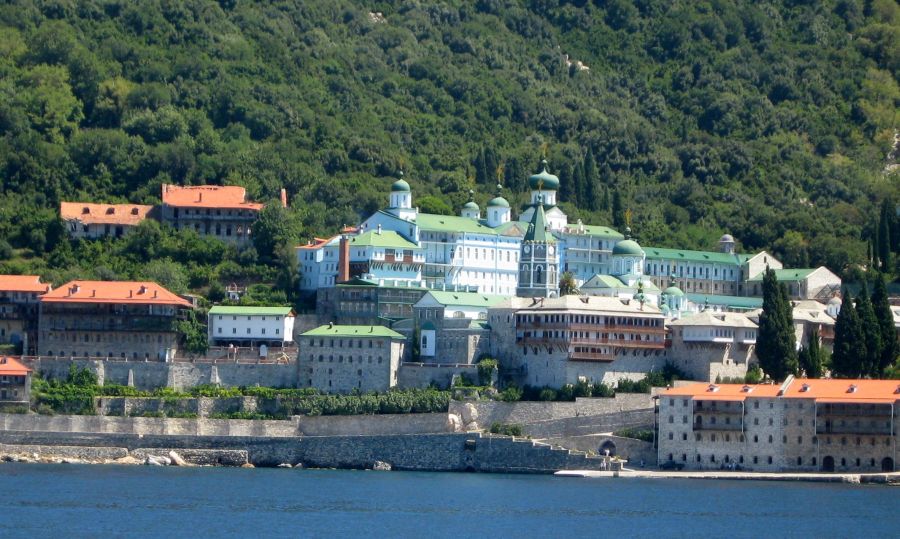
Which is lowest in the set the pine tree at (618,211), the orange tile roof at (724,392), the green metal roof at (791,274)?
the orange tile roof at (724,392)

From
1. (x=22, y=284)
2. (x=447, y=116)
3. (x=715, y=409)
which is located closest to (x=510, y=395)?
(x=715, y=409)

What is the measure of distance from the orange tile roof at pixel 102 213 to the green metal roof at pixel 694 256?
27477mm

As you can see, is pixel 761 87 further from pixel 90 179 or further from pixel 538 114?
pixel 90 179

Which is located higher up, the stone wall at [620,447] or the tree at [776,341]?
the tree at [776,341]

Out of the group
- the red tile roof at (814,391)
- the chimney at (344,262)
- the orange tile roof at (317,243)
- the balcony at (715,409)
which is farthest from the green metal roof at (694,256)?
the balcony at (715,409)

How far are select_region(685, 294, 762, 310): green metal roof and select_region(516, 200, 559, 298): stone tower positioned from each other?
1085cm

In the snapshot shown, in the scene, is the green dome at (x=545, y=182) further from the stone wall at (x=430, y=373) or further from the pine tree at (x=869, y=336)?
the pine tree at (x=869, y=336)

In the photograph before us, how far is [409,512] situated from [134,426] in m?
23.1

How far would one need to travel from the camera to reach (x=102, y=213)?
122188 millimetres

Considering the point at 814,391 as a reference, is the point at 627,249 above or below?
above

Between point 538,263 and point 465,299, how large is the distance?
5.37m

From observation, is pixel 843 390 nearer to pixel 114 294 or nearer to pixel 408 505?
pixel 408 505

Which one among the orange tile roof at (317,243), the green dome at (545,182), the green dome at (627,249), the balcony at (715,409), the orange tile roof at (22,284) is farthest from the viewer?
the green dome at (545,182)

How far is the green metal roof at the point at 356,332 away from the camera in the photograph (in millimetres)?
107312
